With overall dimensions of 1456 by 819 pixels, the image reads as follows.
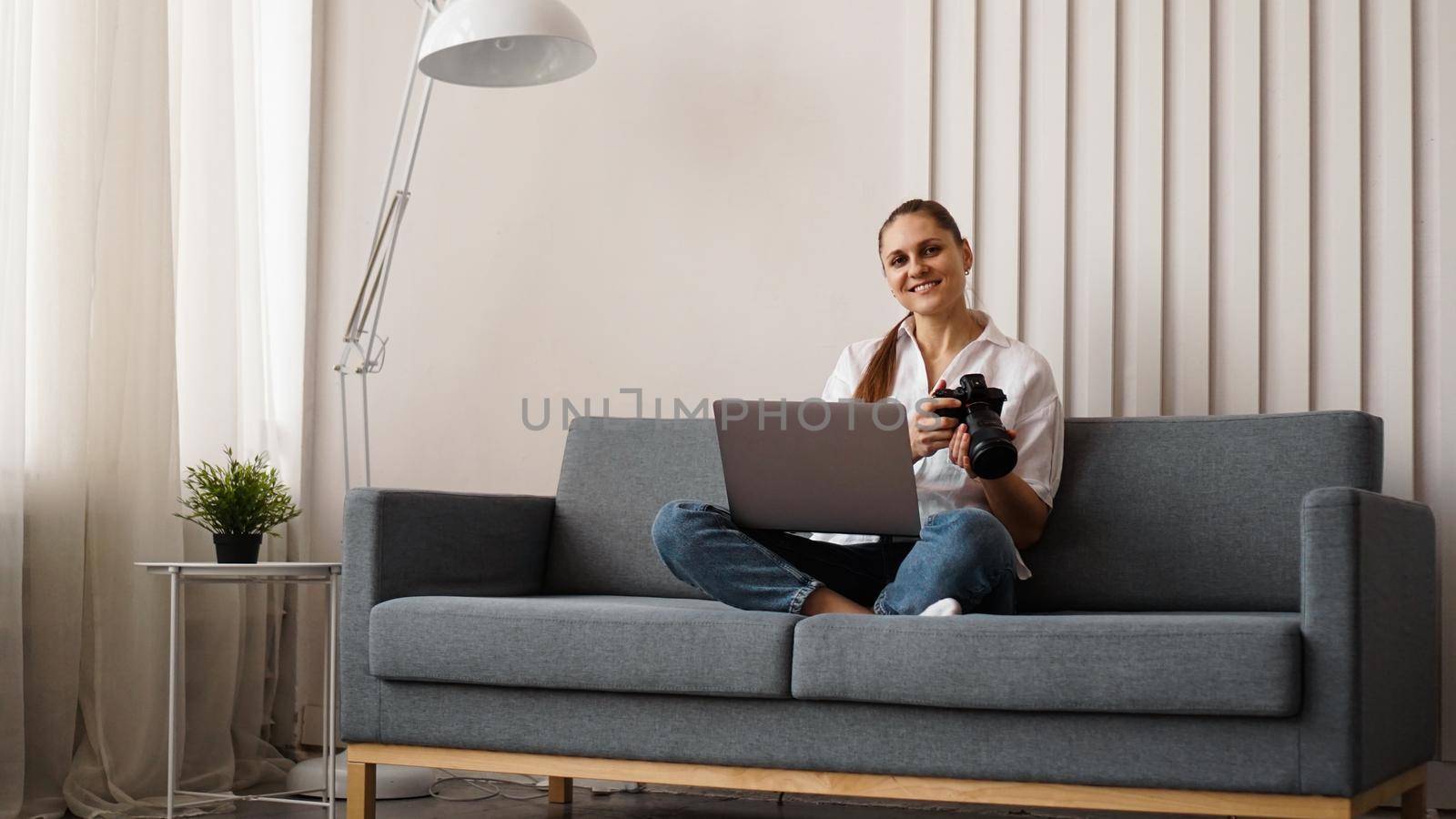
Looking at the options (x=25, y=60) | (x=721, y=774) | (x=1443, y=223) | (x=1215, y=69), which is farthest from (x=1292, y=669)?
(x=25, y=60)

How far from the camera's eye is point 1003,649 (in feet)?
5.60

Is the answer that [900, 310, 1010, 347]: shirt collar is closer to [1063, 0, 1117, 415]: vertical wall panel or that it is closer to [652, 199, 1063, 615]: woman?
[652, 199, 1063, 615]: woman

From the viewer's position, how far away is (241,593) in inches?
109

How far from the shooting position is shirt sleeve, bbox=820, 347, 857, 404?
2409mm

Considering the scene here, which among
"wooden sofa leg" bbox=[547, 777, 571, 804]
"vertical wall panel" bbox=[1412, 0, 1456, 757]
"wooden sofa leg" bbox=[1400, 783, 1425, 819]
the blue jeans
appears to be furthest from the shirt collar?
"wooden sofa leg" bbox=[547, 777, 571, 804]

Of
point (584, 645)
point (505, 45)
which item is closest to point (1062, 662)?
point (584, 645)

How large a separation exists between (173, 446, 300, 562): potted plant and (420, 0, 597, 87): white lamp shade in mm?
877

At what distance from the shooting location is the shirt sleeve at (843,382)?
7.90 feet

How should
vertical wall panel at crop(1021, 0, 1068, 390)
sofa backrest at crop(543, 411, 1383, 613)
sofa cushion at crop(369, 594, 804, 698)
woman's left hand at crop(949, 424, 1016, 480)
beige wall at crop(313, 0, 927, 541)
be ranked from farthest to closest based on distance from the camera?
beige wall at crop(313, 0, 927, 541), vertical wall panel at crop(1021, 0, 1068, 390), sofa backrest at crop(543, 411, 1383, 613), woman's left hand at crop(949, 424, 1016, 480), sofa cushion at crop(369, 594, 804, 698)

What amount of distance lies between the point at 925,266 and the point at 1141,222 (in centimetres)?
55

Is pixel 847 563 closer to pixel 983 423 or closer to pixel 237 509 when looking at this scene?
pixel 983 423

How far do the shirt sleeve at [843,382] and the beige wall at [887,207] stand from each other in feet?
1.24

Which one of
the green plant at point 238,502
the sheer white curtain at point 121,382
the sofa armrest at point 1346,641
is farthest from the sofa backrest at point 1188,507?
the sheer white curtain at point 121,382

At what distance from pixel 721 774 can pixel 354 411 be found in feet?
5.46
